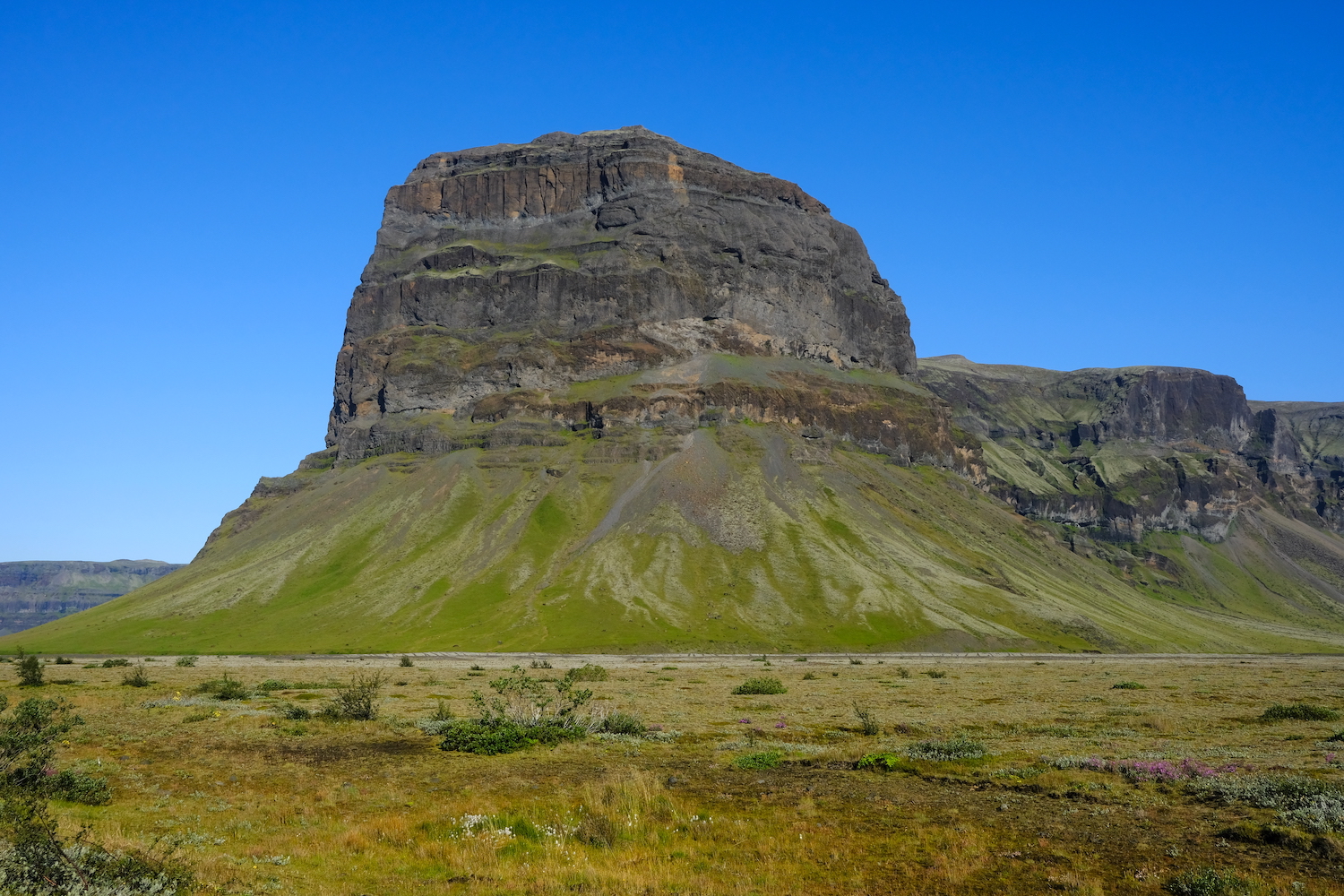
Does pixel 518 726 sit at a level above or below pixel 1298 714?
above

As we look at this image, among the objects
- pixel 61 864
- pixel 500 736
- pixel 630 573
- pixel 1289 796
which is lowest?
pixel 630 573

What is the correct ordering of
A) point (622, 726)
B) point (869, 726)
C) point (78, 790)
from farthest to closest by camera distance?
point (622, 726) → point (869, 726) → point (78, 790)

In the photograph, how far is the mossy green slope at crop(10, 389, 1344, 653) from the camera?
13975cm

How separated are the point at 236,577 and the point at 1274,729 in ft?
566

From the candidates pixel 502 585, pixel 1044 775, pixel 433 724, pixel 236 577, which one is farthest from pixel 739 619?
pixel 1044 775

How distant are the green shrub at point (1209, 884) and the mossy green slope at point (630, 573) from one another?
370ft

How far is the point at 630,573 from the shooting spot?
156 metres

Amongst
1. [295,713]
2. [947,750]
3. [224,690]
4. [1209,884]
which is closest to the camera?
[1209,884]

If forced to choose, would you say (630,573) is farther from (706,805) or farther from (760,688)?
(706,805)

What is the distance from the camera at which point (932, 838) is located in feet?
66.2

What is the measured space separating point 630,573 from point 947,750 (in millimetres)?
127234

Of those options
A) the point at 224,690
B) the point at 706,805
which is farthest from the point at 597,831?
the point at 224,690

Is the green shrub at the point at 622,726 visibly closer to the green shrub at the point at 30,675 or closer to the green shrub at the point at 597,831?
the green shrub at the point at 597,831

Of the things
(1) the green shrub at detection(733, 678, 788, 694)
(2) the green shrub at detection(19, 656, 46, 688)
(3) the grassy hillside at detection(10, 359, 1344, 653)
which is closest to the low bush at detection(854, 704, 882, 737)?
(1) the green shrub at detection(733, 678, 788, 694)
